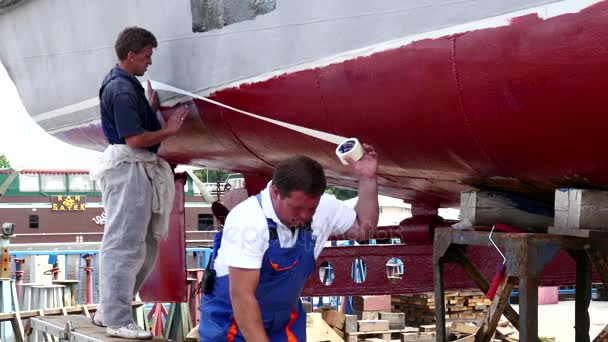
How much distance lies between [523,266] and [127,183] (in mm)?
1761

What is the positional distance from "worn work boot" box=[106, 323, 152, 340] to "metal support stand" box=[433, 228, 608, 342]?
127cm

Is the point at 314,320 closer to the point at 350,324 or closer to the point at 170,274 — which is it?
the point at 350,324

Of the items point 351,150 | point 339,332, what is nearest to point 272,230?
point 351,150

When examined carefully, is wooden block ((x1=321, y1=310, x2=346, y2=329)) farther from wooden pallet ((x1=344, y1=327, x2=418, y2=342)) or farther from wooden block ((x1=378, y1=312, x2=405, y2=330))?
wooden block ((x1=378, y1=312, x2=405, y2=330))

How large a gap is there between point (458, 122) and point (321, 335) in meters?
4.13

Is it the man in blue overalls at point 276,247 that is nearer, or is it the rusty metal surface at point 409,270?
the man in blue overalls at point 276,247

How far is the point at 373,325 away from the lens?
25.4 feet

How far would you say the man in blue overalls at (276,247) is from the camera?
2.42 meters

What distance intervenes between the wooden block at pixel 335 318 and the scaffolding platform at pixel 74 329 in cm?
335

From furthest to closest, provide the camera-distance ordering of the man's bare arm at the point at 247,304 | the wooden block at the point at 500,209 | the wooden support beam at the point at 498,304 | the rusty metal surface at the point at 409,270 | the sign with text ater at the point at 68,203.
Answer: the sign with text ater at the point at 68,203
the rusty metal surface at the point at 409,270
the wooden block at the point at 500,209
the wooden support beam at the point at 498,304
the man's bare arm at the point at 247,304

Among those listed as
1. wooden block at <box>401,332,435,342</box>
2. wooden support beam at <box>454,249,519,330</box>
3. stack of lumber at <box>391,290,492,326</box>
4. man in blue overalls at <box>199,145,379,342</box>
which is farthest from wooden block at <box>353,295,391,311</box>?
man in blue overalls at <box>199,145,379,342</box>

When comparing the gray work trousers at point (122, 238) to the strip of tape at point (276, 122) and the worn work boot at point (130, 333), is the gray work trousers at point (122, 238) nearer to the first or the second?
the worn work boot at point (130, 333)

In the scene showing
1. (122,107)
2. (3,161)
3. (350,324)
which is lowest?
(350,324)

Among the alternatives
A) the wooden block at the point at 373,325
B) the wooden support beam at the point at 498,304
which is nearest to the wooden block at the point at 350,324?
the wooden block at the point at 373,325
